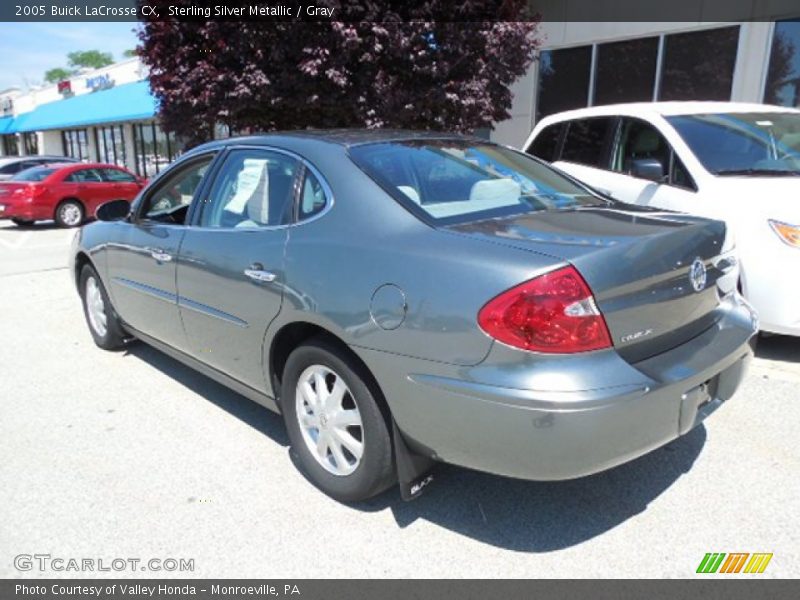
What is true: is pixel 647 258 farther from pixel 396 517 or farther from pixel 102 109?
pixel 102 109

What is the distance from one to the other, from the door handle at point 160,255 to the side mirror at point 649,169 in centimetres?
350

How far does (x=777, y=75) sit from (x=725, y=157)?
537cm

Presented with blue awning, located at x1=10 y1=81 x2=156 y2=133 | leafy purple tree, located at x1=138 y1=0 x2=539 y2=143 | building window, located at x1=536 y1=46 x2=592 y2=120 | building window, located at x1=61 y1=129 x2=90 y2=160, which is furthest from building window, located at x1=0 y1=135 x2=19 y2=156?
building window, located at x1=536 y1=46 x2=592 y2=120

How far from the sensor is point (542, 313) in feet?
6.81

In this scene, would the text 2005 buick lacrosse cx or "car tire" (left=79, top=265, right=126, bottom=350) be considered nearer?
the text 2005 buick lacrosse cx

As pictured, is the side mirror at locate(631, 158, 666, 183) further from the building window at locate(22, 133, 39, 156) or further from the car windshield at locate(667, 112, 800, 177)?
the building window at locate(22, 133, 39, 156)

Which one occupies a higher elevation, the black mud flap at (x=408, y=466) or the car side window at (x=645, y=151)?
the car side window at (x=645, y=151)

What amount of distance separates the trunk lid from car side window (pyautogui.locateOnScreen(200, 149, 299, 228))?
1014 mm

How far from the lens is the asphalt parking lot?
Answer: 2.40m

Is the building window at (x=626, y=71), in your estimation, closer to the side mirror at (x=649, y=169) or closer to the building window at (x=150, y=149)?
the side mirror at (x=649, y=169)

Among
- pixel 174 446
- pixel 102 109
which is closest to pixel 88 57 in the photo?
pixel 102 109

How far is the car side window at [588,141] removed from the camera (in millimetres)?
5684

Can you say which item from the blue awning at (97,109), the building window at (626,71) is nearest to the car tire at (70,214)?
the blue awning at (97,109)

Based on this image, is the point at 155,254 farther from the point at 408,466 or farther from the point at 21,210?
the point at 21,210
